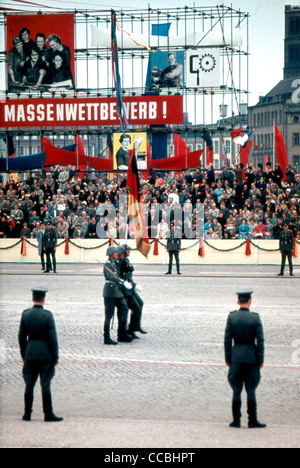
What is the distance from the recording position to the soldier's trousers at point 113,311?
43.3 ft

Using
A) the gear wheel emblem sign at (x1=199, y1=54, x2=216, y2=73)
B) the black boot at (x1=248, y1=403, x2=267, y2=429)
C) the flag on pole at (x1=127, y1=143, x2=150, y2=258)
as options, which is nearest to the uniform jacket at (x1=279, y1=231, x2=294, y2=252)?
the flag on pole at (x1=127, y1=143, x2=150, y2=258)

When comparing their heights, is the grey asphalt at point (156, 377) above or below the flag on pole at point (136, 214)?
below

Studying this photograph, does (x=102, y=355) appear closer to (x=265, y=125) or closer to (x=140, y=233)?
(x=140, y=233)

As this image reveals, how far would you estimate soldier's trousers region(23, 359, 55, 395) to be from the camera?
8500mm

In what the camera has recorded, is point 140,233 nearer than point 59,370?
No

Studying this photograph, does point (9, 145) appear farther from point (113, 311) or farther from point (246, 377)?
point (246, 377)

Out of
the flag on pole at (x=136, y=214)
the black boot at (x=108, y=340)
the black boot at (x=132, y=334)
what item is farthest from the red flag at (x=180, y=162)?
the black boot at (x=108, y=340)

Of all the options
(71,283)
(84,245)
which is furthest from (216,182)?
(71,283)

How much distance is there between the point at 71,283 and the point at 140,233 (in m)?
5.78

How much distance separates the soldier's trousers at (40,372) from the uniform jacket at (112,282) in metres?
4.76

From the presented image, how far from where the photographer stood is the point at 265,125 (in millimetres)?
130750

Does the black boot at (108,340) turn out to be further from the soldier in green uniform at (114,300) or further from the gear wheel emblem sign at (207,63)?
the gear wheel emblem sign at (207,63)

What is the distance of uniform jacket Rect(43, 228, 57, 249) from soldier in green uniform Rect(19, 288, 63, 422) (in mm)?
16168

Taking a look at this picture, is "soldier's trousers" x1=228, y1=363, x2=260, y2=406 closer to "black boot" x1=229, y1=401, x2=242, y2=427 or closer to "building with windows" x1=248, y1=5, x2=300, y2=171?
"black boot" x1=229, y1=401, x2=242, y2=427
